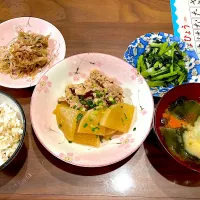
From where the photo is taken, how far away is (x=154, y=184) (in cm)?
132

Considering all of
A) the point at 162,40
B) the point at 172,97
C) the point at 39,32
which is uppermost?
the point at 39,32

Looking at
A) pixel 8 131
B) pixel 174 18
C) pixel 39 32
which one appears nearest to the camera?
pixel 8 131

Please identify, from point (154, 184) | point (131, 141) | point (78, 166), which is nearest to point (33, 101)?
point (78, 166)

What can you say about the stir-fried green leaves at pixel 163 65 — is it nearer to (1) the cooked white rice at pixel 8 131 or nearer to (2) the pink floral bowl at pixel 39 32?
(2) the pink floral bowl at pixel 39 32

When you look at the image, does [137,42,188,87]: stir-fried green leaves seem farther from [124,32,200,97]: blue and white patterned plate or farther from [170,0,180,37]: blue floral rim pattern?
[170,0,180,37]: blue floral rim pattern

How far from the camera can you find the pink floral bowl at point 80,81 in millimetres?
1264

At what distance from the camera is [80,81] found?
61.5 inches

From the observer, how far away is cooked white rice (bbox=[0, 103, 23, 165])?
126 cm

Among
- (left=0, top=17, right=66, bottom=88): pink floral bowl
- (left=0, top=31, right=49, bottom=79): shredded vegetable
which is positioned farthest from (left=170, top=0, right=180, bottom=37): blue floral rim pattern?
(left=0, top=31, right=49, bottom=79): shredded vegetable

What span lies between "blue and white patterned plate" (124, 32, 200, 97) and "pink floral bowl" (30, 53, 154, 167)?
4.4 inches

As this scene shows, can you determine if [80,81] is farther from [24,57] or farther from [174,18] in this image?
[174,18]

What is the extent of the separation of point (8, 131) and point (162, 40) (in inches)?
39.2

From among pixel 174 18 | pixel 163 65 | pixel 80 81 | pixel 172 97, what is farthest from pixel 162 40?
pixel 80 81

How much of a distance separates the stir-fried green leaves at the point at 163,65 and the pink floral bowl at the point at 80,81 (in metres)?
0.12
